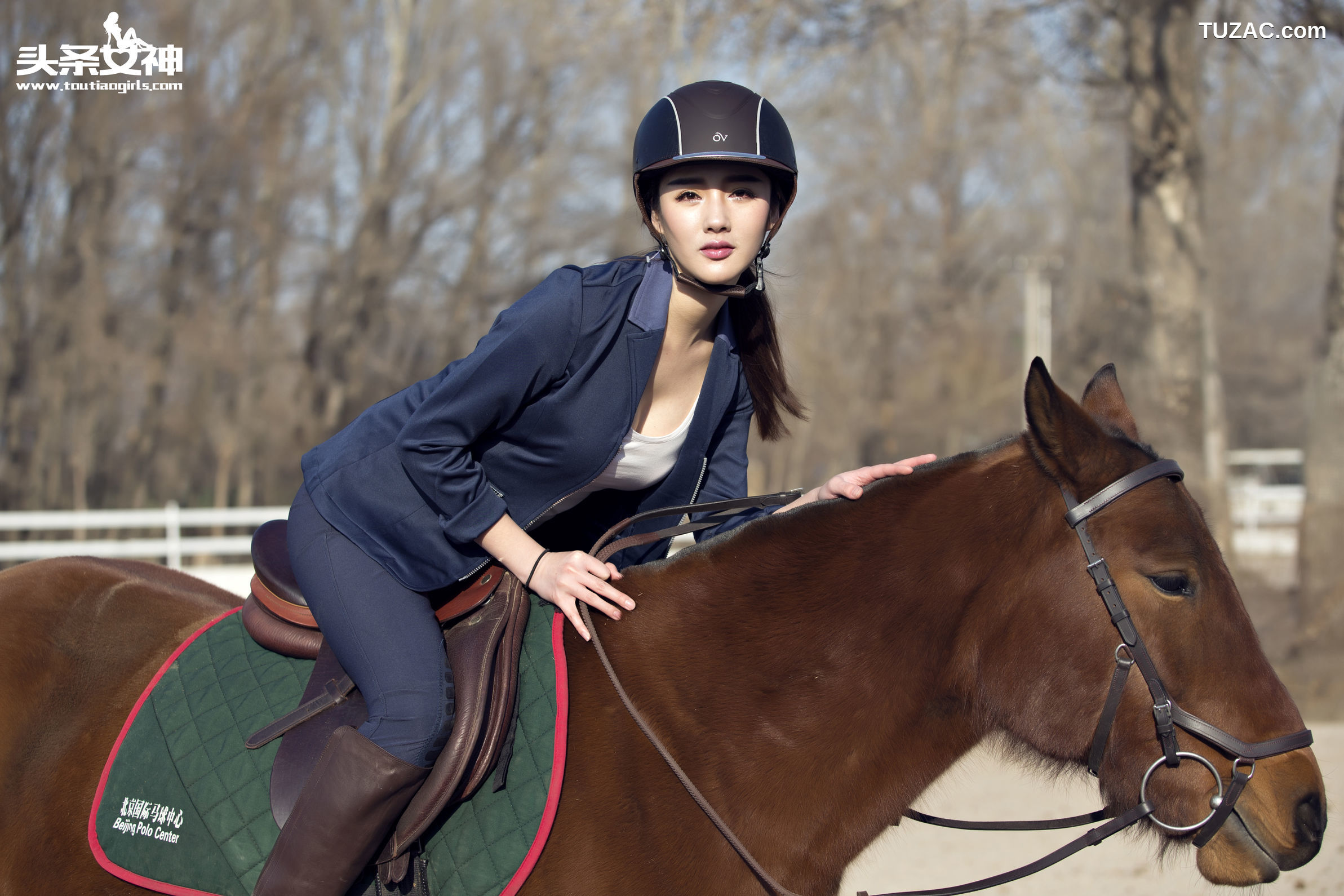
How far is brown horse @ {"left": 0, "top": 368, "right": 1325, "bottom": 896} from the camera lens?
84.8 inches

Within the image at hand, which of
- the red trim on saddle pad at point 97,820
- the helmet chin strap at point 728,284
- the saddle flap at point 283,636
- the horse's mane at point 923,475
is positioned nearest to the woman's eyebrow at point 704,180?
the helmet chin strap at point 728,284

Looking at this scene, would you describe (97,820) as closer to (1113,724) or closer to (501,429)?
(501,429)

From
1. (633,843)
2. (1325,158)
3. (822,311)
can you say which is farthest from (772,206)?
(1325,158)

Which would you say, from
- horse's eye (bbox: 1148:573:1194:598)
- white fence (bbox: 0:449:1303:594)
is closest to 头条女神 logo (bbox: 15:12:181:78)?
white fence (bbox: 0:449:1303:594)

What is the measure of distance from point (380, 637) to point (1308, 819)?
1.95 meters

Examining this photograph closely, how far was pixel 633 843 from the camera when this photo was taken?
2.21m

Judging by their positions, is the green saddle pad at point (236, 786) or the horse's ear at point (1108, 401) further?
the horse's ear at point (1108, 401)

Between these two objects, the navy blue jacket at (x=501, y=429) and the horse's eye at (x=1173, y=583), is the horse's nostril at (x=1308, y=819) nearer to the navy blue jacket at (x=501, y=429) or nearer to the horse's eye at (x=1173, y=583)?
the horse's eye at (x=1173, y=583)

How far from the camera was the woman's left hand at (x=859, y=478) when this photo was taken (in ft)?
8.12

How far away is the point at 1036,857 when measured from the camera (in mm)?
5383

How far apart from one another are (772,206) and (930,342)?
29.1 metres

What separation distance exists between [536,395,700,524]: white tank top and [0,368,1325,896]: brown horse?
25 cm

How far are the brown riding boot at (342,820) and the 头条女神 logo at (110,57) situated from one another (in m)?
18.6

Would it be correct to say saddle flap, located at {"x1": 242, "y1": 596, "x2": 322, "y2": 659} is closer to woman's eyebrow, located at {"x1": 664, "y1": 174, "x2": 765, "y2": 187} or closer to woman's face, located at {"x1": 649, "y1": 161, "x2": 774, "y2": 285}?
woman's face, located at {"x1": 649, "y1": 161, "x2": 774, "y2": 285}
